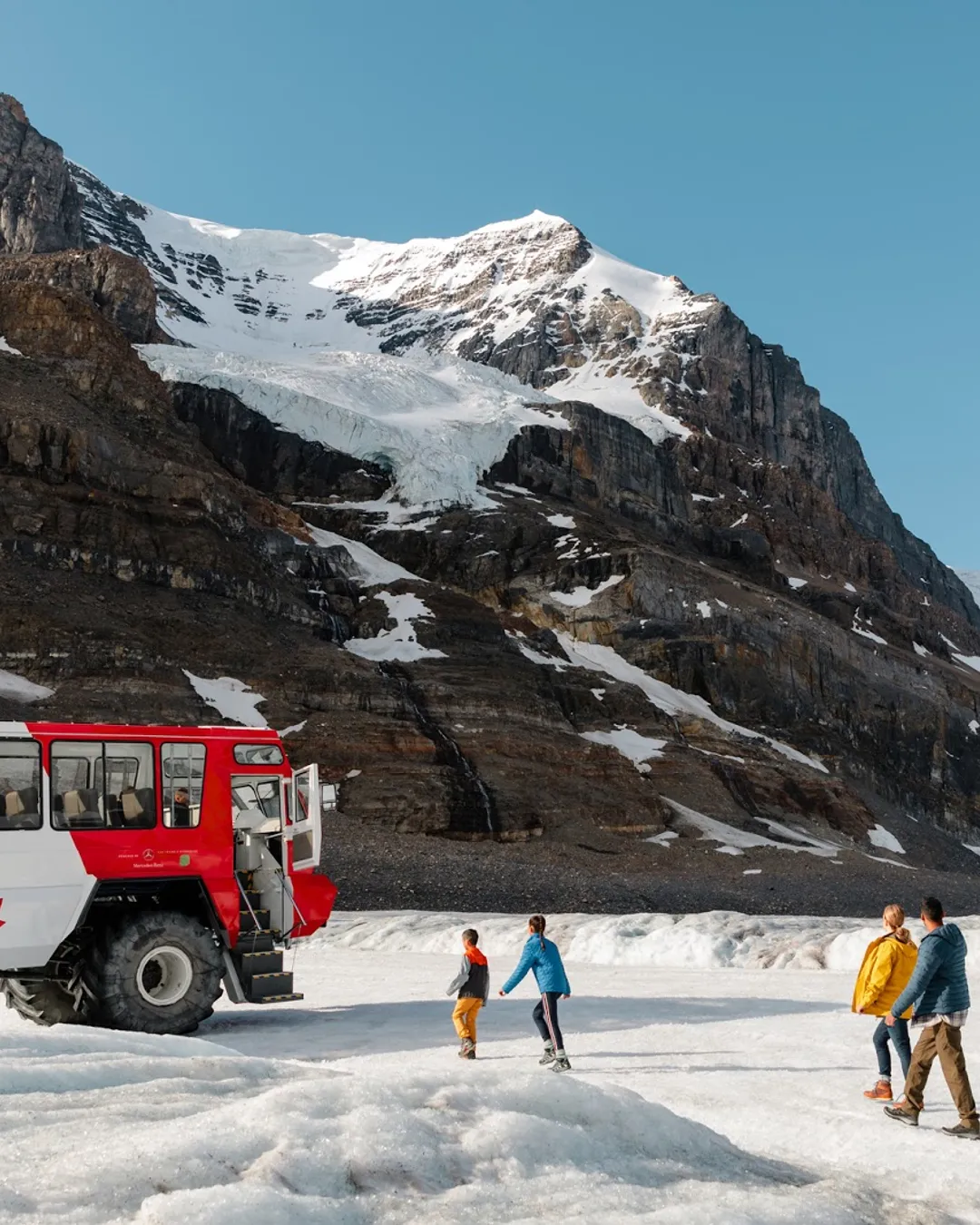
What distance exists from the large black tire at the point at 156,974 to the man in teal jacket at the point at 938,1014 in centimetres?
830

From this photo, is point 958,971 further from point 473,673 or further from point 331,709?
point 473,673

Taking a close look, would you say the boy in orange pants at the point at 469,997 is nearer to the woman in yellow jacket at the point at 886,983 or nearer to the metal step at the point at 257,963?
the metal step at the point at 257,963

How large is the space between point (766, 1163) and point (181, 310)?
187 meters

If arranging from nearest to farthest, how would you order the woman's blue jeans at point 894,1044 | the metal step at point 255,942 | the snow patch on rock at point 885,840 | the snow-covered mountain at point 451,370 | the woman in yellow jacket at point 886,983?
the woman's blue jeans at point 894,1044
the woman in yellow jacket at point 886,983
the metal step at point 255,942
the snow patch on rock at point 885,840
the snow-covered mountain at point 451,370

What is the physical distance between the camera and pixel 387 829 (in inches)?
2069

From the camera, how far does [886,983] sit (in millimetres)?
10766

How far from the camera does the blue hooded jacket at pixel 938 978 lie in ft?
31.1

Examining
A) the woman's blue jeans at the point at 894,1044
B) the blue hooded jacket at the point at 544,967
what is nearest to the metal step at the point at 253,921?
the blue hooded jacket at the point at 544,967

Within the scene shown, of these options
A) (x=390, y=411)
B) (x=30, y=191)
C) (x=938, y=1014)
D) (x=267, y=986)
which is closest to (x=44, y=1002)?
(x=267, y=986)

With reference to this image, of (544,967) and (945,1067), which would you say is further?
(544,967)

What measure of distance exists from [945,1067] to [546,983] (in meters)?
4.53

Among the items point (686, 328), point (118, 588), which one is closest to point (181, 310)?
point (686, 328)

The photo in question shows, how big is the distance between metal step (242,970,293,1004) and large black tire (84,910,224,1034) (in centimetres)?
42

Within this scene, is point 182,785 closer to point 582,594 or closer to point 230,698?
point 230,698
